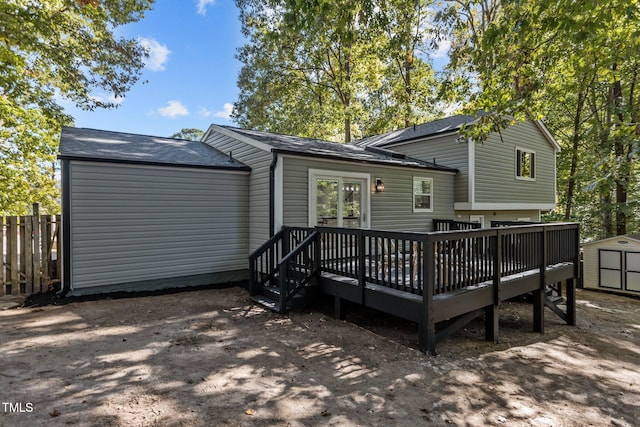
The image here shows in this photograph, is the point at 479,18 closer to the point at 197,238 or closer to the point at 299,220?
the point at 299,220

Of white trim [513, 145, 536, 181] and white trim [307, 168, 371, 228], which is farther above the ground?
white trim [513, 145, 536, 181]

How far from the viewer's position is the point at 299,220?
23.5 ft

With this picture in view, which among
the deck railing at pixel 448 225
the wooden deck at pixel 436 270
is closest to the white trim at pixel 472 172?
the deck railing at pixel 448 225

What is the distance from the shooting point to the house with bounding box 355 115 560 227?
1022cm

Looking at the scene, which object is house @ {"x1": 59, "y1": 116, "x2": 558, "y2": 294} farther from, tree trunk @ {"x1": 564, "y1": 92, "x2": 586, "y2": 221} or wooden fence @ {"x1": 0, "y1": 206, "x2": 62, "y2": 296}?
tree trunk @ {"x1": 564, "y1": 92, "x2": 586, "y2": 221}

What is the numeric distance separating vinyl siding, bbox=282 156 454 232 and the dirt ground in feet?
8.26

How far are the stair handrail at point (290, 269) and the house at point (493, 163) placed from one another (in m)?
6.35

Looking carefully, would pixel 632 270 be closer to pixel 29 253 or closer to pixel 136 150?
pixel 136 150

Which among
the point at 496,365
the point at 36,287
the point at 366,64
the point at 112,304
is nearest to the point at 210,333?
the point at 112,304

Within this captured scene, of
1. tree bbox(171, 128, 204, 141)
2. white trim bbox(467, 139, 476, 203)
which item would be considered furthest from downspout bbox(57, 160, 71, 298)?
tree bbox(171, 128, 204, 141)

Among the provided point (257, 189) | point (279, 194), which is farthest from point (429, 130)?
point (279, 194)

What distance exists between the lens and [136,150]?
745 centimetres

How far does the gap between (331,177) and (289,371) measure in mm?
4933

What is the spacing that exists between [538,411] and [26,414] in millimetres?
4235
